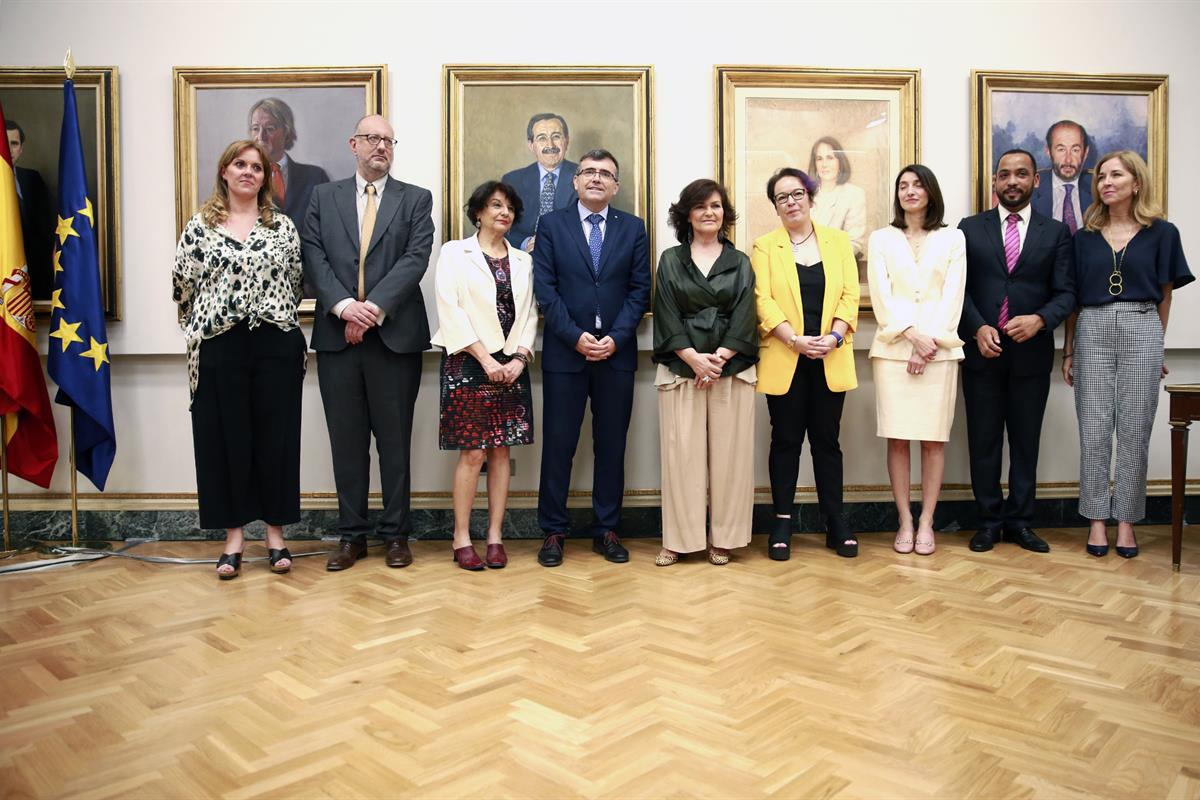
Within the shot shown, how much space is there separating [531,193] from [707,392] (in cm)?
155

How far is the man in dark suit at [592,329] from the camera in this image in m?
3.92

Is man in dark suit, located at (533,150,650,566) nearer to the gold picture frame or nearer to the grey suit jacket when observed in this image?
the grey suit jacket

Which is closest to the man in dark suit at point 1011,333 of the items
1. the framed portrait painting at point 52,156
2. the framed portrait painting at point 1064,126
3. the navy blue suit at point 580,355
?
the framed portrait painting at point 1064,126

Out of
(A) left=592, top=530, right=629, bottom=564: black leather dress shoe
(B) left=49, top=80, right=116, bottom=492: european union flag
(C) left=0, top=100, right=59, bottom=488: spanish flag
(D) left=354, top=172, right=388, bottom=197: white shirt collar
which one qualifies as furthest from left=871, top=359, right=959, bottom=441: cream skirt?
(C) left=0, top=100, right=59, bottom=488: spanish flag

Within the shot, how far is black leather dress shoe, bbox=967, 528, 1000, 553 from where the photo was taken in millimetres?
4102

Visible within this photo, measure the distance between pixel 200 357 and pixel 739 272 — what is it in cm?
258

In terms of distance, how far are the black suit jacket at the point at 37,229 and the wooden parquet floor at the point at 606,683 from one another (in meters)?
1.70

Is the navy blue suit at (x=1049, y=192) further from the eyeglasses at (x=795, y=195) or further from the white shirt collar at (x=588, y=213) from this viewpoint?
the white shirt collar at (x=588, y=213)

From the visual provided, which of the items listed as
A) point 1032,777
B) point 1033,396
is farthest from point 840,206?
point 1032,777

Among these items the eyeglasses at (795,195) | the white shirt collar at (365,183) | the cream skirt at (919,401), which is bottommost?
the cream skirt at (919,401)

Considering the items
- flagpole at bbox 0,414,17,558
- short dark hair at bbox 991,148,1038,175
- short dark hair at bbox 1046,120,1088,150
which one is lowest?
flagpole at bbox 0,414,17,558

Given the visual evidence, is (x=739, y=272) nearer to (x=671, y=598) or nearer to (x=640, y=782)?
(x=671, y=598)

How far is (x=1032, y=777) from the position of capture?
1.82 metres

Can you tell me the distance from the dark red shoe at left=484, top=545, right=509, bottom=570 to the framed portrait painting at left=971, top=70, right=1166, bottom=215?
11.0 ft
